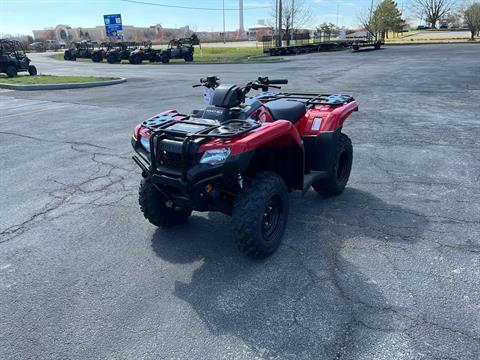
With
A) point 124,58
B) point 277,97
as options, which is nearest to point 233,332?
point 277,97

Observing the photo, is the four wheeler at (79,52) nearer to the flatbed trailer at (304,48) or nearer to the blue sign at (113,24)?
the blue sign at (113,24)

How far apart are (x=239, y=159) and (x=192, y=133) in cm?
52

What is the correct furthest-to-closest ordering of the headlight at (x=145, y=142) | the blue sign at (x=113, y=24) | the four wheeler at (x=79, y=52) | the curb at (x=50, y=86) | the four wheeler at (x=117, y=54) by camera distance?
the blue sign at (x=113, y=24), the four wheeler at (x=79, y=52), the four wheeler at (x=117, y=54), the curb at (x=50, y=86), the headlight at (x=145, y=142)

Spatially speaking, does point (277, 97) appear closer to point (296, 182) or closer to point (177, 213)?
point (296, 182)

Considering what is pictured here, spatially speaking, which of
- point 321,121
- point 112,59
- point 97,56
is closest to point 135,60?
point 112,59

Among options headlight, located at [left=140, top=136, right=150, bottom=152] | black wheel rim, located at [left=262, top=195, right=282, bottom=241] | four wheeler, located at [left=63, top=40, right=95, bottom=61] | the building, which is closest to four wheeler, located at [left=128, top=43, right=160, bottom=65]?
four wheeler, located at [left=63, top=40, right=95, bottom=61]

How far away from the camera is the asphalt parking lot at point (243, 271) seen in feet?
8.36

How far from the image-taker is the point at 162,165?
3256 mm

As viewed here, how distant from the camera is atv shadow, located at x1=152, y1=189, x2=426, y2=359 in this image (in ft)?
8.44

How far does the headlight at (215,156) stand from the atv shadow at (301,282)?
1.03m

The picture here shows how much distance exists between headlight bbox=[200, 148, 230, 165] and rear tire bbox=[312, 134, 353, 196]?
1784mm

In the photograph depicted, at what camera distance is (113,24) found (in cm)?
4131

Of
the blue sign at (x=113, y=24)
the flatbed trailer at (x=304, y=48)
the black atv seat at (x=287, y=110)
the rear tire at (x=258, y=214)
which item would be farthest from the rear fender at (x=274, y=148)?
the blue sign at (x=113, y=24)

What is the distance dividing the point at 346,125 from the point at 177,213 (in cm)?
564
